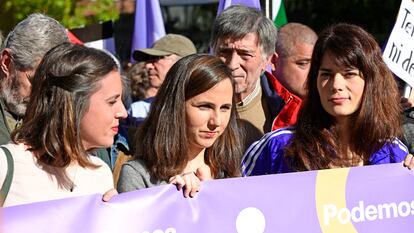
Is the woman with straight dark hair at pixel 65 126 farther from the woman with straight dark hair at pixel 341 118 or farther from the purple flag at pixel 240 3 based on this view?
the purple flag at pixel 240 3

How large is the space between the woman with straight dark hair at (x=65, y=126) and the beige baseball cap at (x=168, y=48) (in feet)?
10.9

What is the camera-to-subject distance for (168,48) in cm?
698

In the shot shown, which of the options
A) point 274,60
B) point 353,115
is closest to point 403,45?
point 274,60

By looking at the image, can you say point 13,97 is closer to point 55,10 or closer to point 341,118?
point 341,118

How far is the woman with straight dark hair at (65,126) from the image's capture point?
133 inches

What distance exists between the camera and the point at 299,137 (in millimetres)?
3947

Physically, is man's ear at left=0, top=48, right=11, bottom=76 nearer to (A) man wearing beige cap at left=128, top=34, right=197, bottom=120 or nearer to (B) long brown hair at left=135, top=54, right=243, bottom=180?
(B) long brown hair at left=135, top=54, right=243, bottom=180

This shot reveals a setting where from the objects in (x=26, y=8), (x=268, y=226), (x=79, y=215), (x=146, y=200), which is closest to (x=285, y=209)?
(x=268, y=226)

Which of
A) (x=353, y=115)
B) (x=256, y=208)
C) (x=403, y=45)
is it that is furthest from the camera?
(x=403, y=45)

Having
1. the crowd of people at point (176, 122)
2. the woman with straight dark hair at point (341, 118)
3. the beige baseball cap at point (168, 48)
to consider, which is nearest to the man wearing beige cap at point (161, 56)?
the beige baseball cap at point (168, 48)

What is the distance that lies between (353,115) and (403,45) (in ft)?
5.73

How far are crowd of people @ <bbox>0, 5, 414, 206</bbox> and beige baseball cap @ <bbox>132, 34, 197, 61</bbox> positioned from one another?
2151 millimetres

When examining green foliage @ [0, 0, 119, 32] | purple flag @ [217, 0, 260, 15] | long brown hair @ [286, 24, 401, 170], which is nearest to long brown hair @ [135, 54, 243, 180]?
long brown hair @ [286, 24, 401, 170]

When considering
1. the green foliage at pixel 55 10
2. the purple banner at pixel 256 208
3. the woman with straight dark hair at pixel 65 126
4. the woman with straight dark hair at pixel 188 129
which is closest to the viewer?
the purple banner at pixel 256 208
